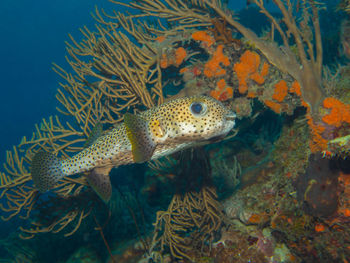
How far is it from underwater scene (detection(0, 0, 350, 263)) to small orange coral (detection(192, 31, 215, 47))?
22mm

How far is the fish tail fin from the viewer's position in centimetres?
341

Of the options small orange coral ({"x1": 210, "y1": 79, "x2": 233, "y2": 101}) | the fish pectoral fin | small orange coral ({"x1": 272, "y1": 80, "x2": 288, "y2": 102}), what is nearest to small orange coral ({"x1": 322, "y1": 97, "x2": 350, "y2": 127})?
small orange coral ({"x1": 272, "y1": 80, "x2": 288, "y2": 102})

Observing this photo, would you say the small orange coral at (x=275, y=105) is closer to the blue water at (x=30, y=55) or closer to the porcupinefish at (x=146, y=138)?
the porcupinefish at (x=146, y=138)

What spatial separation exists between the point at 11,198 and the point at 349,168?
6.48 meters

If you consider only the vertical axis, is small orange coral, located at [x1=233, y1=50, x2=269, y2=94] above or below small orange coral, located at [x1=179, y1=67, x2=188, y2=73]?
below

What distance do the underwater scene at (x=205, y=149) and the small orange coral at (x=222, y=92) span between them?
0.9 inches

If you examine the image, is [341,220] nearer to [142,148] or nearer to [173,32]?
[142,148]

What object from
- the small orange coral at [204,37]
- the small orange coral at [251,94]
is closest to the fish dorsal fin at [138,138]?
the small orange coral at [251,94]

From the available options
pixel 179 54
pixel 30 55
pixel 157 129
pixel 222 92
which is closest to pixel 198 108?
pixel 157 129

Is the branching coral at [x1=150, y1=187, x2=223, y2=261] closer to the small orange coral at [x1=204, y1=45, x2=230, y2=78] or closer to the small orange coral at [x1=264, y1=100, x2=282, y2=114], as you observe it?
the small orange coral at [x1=264, y1=100, x2=282, y2=114]

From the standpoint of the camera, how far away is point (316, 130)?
317cm

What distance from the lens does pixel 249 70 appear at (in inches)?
168

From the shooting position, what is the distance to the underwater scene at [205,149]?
2.89 metres

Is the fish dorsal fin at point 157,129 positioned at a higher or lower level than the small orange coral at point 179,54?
lower
